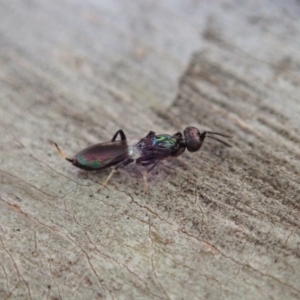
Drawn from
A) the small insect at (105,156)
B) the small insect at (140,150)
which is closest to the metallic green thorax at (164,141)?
the small insect at (140,150)

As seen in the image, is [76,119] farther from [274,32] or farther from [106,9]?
[274,32]

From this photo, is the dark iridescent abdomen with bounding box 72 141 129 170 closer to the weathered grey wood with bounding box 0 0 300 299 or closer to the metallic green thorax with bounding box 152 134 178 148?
the weathered grey wood with bounding box 0 0 300 299

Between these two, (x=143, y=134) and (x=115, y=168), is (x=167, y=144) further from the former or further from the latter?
(x=115, y=168)

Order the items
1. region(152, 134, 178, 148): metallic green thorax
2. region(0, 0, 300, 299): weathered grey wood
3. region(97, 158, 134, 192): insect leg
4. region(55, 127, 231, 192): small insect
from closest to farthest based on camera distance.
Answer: region(0, 0, 300, 299): weathered grey wood → region(97, 158, 134, 192): insect leg → region(55, 127, 231, 192): small insect → region(152, 134, 178, 148): metallic green thorax

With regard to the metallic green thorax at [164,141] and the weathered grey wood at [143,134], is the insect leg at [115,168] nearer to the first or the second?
the weathered grey wood at [143,134]

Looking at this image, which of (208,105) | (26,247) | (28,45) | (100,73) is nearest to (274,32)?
(208,105)

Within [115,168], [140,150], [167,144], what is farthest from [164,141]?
[115,168]

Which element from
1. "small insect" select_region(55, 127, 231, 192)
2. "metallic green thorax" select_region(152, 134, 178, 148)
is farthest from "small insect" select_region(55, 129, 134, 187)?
"metallic green thorax" select_region(152, 134, 178, 148)

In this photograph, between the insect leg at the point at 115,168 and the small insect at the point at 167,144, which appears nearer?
the insect leg at the point at 115,168
